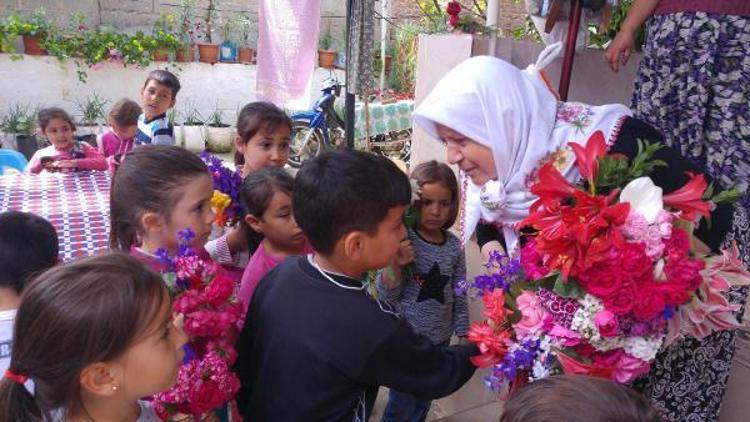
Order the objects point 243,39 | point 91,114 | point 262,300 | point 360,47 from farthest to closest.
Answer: point 243,39, point 91,114, point 360,47, point 262,300

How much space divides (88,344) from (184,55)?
9.22 metres

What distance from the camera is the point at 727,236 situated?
186 cm

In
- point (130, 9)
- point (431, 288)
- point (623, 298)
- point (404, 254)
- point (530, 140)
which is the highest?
point (130, 9)

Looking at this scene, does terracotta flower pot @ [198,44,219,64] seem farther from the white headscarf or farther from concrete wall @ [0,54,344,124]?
the white headscarf

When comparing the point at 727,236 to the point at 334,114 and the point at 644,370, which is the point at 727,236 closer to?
the point at 644,370

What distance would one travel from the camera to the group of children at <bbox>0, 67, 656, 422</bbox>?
1.28 m

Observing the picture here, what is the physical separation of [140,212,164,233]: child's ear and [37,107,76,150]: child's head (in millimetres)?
3121

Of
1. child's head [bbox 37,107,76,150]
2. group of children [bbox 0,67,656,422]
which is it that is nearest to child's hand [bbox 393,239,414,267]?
group of children [bbox 0,67,656,422]

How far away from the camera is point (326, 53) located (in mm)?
10398

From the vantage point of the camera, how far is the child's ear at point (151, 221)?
211 cm

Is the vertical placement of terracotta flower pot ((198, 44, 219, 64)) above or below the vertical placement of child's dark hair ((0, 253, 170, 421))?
above

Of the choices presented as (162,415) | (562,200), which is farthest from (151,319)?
(562,200)

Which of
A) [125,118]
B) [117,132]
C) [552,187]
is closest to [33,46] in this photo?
[117,132]

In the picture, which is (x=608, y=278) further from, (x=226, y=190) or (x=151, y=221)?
(x=226, y=190)
